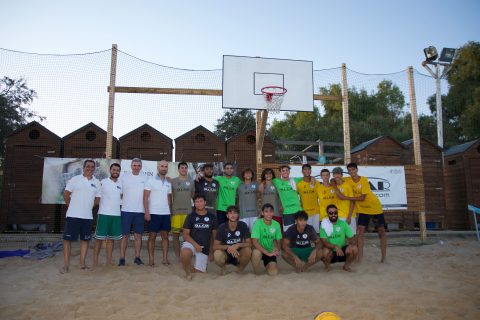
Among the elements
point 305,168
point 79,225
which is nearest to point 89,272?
point 79,225

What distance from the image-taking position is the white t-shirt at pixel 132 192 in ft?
18.1

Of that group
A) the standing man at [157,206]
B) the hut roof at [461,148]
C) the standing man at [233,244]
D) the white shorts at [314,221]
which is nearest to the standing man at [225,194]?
the standing man at [233,244]

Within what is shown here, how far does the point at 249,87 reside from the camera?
25.3 feet

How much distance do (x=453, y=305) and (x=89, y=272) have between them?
15.1 feet

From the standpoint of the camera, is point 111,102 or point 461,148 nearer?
point 111,102

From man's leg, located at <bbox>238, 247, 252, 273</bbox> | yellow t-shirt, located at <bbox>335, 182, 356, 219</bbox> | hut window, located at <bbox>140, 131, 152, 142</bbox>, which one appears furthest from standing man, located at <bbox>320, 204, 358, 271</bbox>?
hut window, located at <bbox>140, 131, 152, 142</bbox>

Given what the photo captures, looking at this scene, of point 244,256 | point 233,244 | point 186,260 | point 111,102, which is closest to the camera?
point 186,260

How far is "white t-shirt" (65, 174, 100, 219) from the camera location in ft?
17.0

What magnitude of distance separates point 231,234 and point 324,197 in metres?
1.90

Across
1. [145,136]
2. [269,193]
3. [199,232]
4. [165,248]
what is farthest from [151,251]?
[145,136]

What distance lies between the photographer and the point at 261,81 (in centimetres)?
777

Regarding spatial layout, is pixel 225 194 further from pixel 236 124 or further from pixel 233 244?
pixel 236 124

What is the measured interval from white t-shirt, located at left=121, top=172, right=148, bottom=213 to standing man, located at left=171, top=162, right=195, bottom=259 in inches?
21.2

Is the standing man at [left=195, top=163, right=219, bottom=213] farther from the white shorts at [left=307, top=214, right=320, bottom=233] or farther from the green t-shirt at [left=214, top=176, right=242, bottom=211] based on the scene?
the white shorts at [left=307, top=214, right=320, bottom=233]
